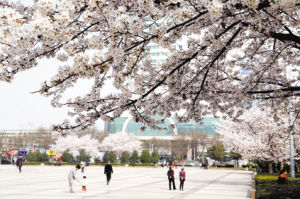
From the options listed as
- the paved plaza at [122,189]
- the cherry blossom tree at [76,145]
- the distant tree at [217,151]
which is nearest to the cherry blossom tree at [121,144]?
the cherry blossom tree at [76,145]

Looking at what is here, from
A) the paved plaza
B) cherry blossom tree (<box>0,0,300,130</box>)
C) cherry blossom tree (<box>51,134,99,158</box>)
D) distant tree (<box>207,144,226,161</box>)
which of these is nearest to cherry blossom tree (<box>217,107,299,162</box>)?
the paved plaza

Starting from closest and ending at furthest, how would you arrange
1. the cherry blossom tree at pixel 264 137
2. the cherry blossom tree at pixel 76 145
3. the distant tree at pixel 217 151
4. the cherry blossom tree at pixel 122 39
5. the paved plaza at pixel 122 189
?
the cherry blossom tree at pixel 122 39 < the paved plaza at pixel 122 189 < the cherry blossom tree at pixel 264 137 < the distant tree at pixel 217 151 < the cherry blossom tree at pixel 76 145

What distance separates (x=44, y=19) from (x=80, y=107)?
9.31 feet

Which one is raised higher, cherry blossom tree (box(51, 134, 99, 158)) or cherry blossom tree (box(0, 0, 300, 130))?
cherry blossom tree (box(0, 0, 300, 130))

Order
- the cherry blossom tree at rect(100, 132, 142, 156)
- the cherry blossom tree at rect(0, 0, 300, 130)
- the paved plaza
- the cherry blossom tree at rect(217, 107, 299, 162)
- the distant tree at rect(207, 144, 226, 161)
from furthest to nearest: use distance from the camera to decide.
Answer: the cherry blossom tree at rect(100, 132, 142, 156), the distant tree at rect(207, 144, 226, 161), the cherry blossom tree at rect(217, 107, 299, 162), the paved plaza, the cherry blossom tree at rect(0, 0, 300, 130)

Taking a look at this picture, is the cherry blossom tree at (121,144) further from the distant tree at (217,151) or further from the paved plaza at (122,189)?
the paved plaza at (122,189)

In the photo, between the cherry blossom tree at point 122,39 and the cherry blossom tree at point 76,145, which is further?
the cherry blossom tree at point 76,145

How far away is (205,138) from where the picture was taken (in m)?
72.1

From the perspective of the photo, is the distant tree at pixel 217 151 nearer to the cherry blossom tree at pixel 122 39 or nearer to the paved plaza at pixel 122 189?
the paved plaza at pixel 122 189

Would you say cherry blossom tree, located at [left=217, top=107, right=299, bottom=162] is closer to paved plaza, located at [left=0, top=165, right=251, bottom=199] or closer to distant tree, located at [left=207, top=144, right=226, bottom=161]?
paved plaza, located at [left=0, top=165, right=251, bottom=199]

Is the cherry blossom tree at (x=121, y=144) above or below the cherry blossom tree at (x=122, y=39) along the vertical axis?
below

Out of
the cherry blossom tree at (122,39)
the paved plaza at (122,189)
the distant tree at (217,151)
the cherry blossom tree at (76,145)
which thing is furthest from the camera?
the cherry blossom tree at (76,145)

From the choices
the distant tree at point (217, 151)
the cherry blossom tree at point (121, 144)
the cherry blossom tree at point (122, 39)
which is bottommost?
the distant tree at point (217, 151)

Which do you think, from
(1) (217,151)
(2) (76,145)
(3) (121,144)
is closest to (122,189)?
(1) (217,151)
